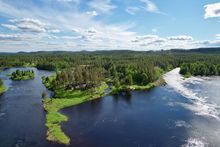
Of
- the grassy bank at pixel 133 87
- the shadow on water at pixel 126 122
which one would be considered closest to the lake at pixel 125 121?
the shadow on water at pixel 126 122

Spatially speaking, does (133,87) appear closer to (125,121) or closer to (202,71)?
(125,121)

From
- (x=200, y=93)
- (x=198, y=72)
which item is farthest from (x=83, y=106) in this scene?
(x=198, y=72)

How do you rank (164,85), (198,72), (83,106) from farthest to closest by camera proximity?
1. (198,72)
2. (164,85)
3. (83,106)

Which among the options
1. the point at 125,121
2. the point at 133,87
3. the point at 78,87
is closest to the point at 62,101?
the point at 78,87

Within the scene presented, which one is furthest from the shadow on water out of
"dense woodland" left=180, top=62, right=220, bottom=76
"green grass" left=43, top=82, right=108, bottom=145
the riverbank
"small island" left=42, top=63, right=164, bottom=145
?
"dense woodland" left=180, top=62, right=220, bottom=76

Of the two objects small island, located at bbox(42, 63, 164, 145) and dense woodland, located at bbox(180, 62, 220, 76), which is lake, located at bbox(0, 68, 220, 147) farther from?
dense woodland, located at bbox(180, 62, 220, 76)

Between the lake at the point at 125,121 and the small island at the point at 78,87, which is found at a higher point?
the small island at the point at 78,87

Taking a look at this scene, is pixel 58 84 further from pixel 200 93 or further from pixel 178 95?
pixel 200 93

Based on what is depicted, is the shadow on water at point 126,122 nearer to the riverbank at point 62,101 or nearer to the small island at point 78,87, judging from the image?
→ the riverbank at point 62,101
